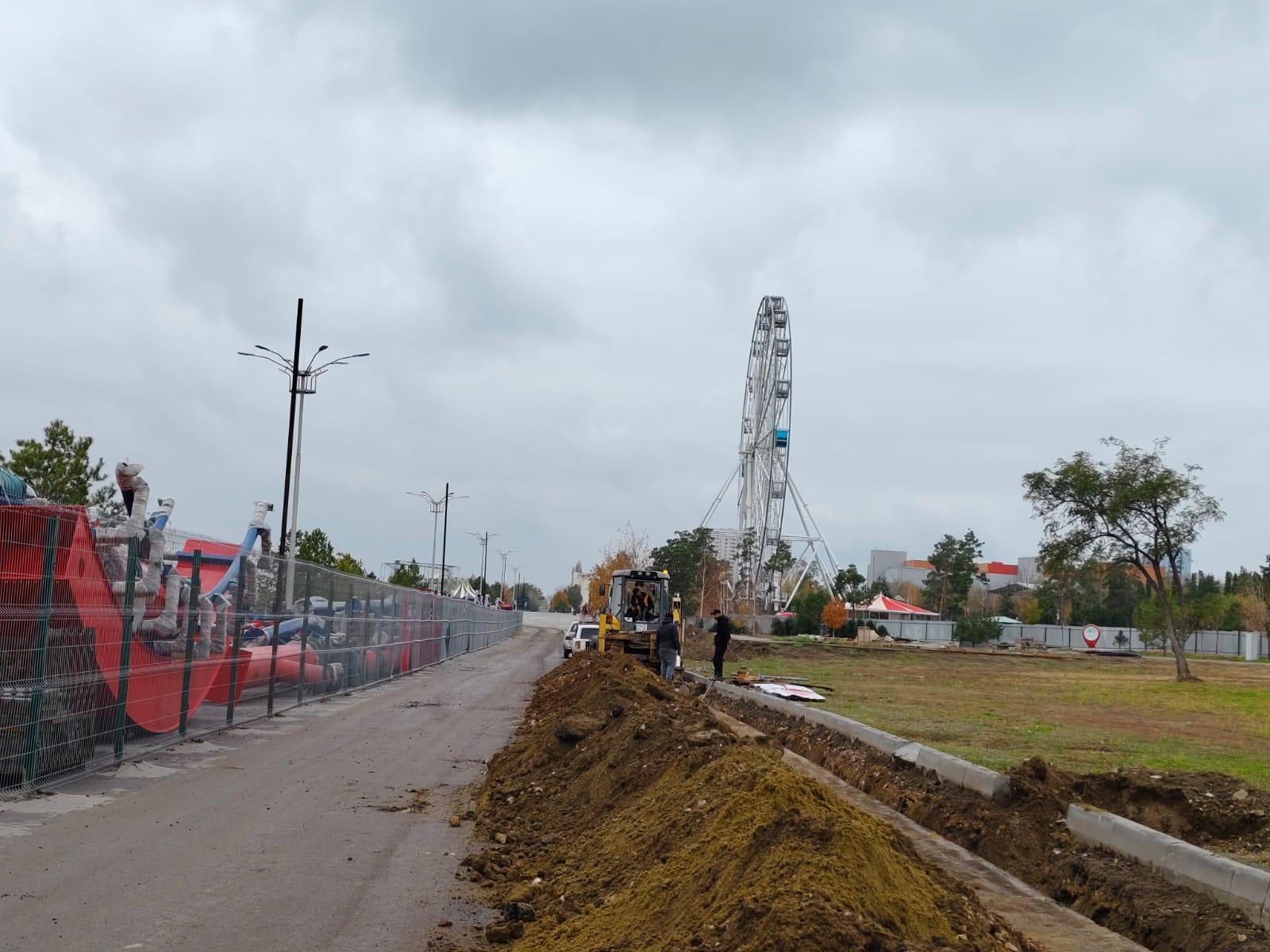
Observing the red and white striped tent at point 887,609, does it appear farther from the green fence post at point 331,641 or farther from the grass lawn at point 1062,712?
the green fence post at point 331,641

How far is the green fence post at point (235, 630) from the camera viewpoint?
15320 millimetres

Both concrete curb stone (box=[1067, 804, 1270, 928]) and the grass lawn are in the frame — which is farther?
the grass lawn

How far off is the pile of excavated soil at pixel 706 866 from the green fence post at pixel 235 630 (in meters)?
5.88

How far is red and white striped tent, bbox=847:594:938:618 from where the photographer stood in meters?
95.7

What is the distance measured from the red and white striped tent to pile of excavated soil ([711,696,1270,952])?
276 feet

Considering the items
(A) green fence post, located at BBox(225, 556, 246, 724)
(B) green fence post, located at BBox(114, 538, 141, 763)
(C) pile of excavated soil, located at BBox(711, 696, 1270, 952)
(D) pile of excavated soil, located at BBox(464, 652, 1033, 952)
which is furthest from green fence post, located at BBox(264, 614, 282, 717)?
(C) pile of excavated soil, located at BBox(711, 696, 1270, 952)

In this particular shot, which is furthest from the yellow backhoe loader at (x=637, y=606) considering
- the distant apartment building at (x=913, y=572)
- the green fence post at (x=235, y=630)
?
the distant apartment building at (x=913, y=572)

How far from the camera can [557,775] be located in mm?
11547

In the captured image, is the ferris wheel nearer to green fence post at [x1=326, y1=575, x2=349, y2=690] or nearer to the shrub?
the shrub

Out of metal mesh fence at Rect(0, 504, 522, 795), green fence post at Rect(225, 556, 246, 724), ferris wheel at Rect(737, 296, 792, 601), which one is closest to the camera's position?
metal mesh fence at Rect(0, 504, 522, 795)

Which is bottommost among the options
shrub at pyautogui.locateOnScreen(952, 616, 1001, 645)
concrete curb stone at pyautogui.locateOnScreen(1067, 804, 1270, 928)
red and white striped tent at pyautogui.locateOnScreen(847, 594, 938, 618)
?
shrub at pyautogui.locateOnScreen(952, 616, 1001, 645)

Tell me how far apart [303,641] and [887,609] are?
263 ft

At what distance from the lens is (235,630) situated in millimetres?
15430

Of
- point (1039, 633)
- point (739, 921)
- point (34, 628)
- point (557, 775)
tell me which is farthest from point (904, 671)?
point (1039, 633)
